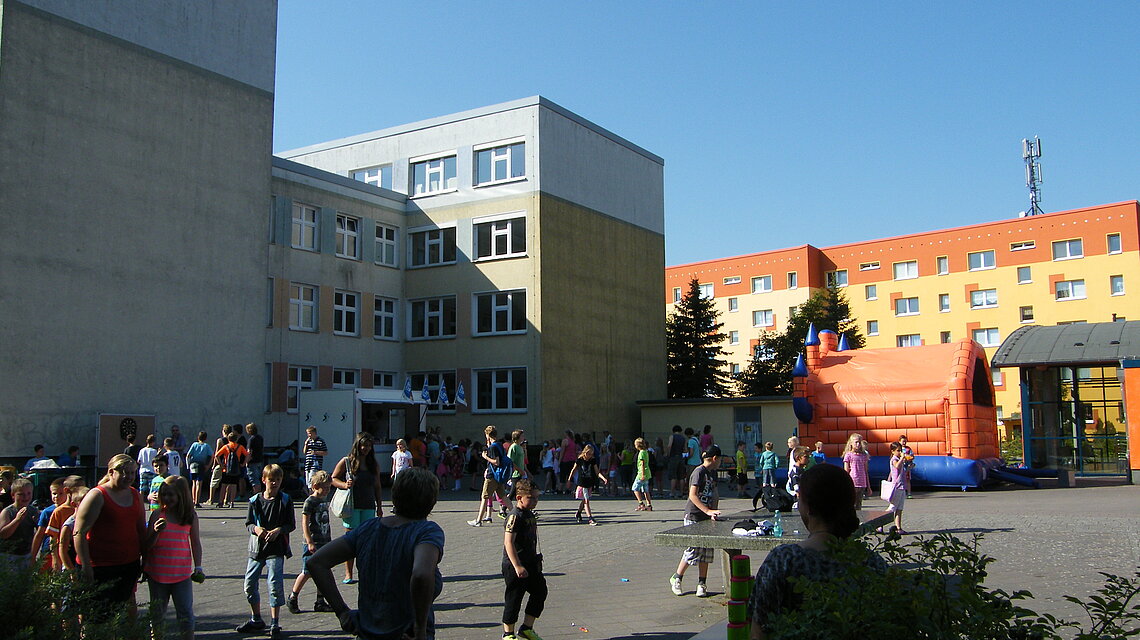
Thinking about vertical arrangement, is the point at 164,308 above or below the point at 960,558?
above

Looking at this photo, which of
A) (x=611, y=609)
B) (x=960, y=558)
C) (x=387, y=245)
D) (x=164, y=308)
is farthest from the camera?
(x=387, y=245)

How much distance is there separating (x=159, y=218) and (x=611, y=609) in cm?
2167

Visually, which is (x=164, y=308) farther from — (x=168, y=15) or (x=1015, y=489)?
(x=1015, y=489)

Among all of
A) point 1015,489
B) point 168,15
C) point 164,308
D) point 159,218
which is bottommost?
point 1015,489

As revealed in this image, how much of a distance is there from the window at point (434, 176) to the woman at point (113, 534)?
30.7 meters

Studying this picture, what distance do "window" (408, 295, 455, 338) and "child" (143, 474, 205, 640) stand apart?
2912 cm

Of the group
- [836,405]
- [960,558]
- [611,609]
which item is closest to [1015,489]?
[836,405]

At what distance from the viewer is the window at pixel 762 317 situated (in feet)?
226

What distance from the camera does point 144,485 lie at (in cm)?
1770

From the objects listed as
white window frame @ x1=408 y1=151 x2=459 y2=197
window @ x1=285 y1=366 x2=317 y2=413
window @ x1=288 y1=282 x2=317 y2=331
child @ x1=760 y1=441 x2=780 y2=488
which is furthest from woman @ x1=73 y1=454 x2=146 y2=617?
white window frame @ x1=408 y1=151 x2=459 y2=197

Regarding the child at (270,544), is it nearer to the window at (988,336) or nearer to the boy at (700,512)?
the boy at (700,512)

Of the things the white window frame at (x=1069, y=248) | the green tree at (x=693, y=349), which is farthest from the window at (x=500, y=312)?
the white window frame at (x=1069, y=248)

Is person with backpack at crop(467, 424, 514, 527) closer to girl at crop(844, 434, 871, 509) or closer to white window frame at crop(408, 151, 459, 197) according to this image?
girl at crop(844, 434, 871, 509)

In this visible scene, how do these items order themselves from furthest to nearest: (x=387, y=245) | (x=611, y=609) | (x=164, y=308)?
(x=387, y=245) → (x=164, y=308) → (x=611, y=609)
